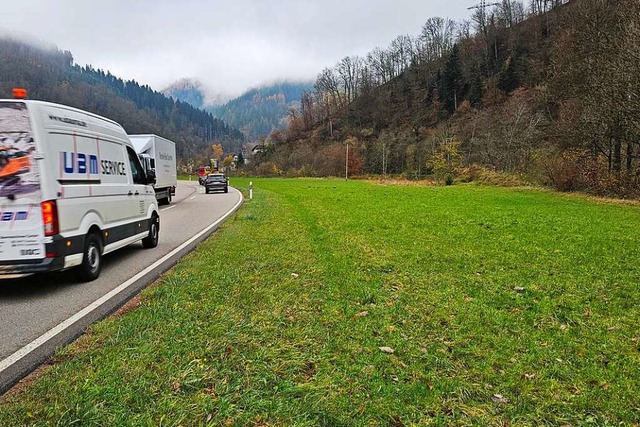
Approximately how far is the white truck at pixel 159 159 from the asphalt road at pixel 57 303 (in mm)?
12315

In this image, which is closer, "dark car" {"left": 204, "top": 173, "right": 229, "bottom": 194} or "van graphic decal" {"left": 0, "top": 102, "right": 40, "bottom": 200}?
"van graphic decal" {"left": 0, "top": 102, "right": 40, "bottom": 200}

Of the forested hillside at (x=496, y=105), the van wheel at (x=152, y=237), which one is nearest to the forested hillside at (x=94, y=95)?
the forested hillside at (x=496, y=105)

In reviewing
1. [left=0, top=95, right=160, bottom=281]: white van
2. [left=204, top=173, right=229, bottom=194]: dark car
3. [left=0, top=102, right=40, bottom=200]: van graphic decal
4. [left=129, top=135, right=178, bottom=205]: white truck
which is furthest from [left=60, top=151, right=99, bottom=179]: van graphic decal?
[left=204, top=173, right=229, bottom=194]: dark car

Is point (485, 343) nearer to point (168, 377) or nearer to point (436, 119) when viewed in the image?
A: point (168, 377)

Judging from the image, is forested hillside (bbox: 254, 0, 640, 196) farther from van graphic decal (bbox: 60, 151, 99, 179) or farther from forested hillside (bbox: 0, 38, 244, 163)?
forested hillside (bbox: 0, 38, 244, 163)

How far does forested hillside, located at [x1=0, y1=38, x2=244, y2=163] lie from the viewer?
112m

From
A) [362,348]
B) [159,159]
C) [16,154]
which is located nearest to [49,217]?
[16,154]

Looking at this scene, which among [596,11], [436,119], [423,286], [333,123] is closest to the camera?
[423,286]

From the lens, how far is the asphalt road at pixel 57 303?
12.5 feet

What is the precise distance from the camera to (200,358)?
3609 millimetres

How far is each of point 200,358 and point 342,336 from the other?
141 centimetres

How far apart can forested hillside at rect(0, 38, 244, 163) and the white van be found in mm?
95526

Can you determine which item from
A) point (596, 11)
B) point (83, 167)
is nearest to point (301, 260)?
point (83, 167)

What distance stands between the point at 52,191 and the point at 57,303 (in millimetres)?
1544
